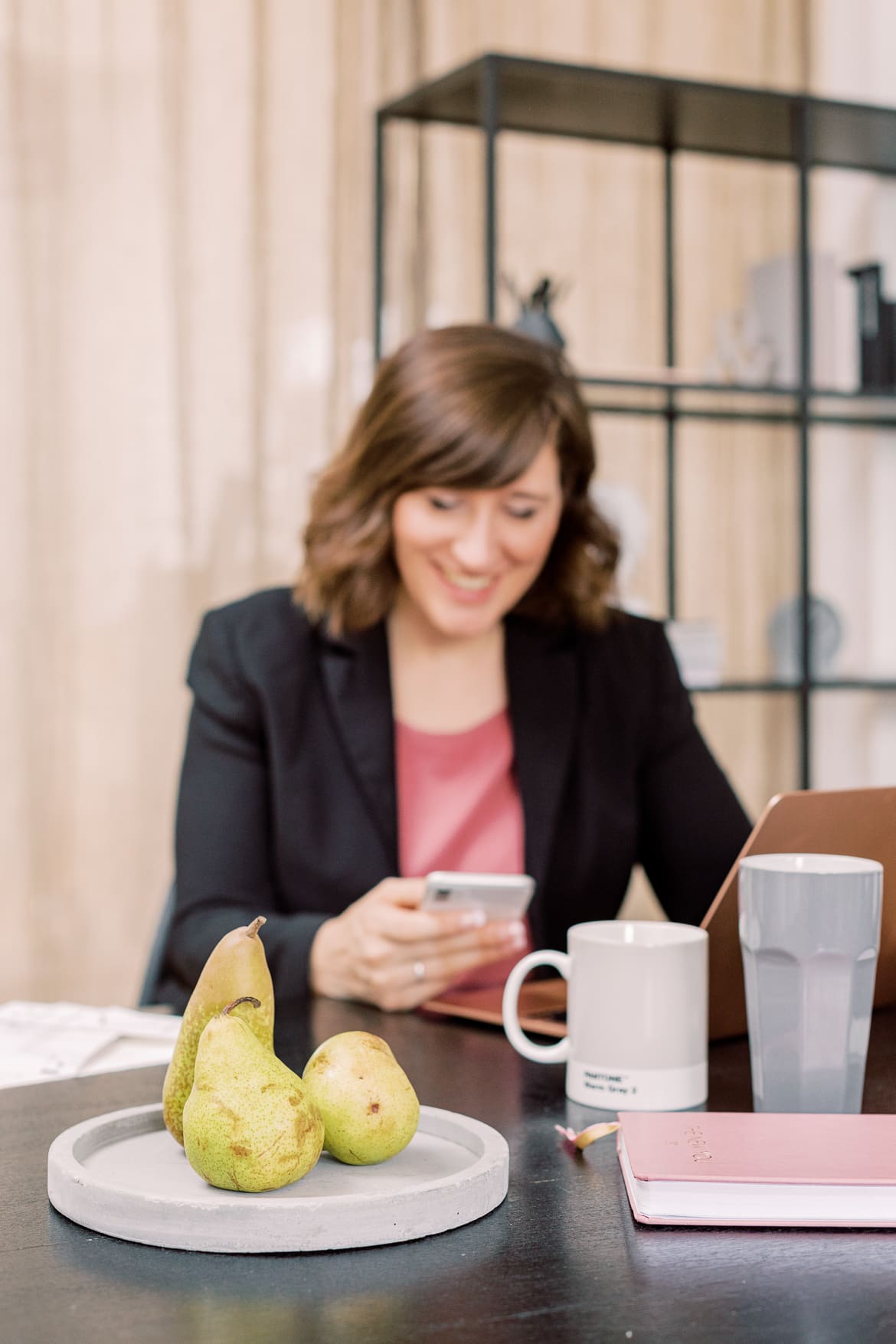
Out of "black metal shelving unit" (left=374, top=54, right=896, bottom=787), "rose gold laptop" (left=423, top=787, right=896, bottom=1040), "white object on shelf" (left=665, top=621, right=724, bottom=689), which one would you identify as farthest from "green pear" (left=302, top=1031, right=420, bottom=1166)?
"white object on shelf" (left=665, top=621, right=724, bottom=689)

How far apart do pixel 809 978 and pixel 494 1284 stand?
0.30m

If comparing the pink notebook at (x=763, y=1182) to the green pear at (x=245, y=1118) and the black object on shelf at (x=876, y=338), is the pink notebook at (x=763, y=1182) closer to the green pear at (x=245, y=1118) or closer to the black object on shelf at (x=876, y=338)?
the green pear at (x=245, y=1118)

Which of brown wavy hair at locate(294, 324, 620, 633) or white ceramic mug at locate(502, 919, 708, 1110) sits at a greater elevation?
brown wavy hair at locate(294, 324, 620, 633)

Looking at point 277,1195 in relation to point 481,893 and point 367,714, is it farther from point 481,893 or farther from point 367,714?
point 367,714

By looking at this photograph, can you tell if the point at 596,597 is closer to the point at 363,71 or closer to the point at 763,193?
the point at 363,71

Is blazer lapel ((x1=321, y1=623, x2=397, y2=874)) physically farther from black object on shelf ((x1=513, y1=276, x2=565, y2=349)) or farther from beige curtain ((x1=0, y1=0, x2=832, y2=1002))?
beige curtain ((x1=0, y1=0, x2=832, y2=1002))

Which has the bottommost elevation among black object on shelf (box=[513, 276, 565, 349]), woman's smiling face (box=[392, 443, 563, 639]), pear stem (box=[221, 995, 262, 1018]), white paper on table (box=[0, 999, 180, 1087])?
white paper on table (box=[0, 999, 180, 1087])

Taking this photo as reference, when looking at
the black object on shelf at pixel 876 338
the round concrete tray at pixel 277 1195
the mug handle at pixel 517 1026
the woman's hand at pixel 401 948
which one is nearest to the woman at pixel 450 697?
the woman's hand at pixel 401 948

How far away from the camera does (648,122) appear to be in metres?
2.91

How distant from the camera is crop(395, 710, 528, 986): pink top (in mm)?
1718

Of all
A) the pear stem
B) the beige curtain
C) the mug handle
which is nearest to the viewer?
the pear stem

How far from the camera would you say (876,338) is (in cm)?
303

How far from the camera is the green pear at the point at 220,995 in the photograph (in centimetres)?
72

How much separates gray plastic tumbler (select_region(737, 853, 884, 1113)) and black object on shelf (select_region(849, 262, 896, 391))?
2356mm
